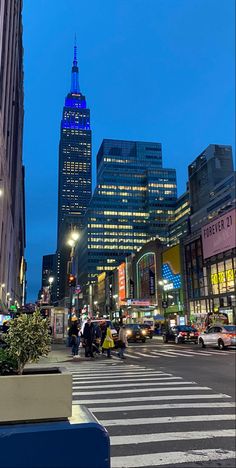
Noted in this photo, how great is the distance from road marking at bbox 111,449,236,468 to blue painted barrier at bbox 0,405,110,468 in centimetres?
362

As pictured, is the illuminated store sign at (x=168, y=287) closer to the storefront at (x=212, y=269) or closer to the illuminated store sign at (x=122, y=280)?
the storefront at (x=212, y=269)

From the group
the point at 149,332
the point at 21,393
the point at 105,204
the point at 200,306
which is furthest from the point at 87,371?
the point at 105,204

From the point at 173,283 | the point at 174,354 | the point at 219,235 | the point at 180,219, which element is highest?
the point at 180,219

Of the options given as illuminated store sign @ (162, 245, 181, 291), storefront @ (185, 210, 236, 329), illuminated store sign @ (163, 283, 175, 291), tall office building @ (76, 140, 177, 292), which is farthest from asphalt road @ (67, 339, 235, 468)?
tall office building @ (76, 140, 177, 292)

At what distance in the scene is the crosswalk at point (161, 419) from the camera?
6301 mm

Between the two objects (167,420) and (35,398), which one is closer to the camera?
(35,398)

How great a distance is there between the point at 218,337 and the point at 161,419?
22.0m

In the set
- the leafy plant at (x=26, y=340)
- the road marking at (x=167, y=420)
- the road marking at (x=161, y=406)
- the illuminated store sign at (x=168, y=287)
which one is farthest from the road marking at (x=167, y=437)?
the illuminated store sign at (x=168, y=287)

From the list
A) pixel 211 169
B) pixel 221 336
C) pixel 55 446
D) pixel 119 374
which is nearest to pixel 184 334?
pixel 221 336

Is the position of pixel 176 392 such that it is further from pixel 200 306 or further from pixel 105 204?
pixel 105 204

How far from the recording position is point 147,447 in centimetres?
670

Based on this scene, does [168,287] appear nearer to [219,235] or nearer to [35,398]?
[219,235]

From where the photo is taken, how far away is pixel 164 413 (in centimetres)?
912

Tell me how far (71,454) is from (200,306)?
6193cm
